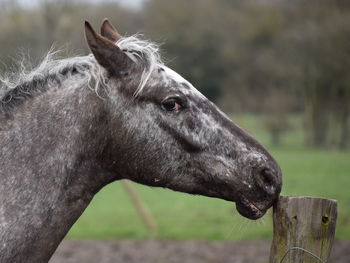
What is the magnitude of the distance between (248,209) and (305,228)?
0.39 metres

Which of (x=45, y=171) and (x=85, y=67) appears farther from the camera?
(x=85, y=67)

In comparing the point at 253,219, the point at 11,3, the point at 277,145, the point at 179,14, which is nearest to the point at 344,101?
the point at 277,145

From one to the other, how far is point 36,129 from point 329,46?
30.9 m

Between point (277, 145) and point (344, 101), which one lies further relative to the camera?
point (277, 145)

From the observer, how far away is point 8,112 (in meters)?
3.86

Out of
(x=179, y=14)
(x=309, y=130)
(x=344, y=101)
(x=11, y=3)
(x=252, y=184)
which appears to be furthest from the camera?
(x=179, y=14)

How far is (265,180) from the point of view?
382 cm

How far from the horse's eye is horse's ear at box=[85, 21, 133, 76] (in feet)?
1.22

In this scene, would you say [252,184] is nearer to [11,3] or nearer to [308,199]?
[308,199]

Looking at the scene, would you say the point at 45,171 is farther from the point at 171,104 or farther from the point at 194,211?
the point at 194,211

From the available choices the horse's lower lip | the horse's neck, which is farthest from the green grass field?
the horse's neck

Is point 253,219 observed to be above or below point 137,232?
above

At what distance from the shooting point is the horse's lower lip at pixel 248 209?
3855mm

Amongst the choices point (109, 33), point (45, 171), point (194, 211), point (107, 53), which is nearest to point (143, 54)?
point (107, 53)
